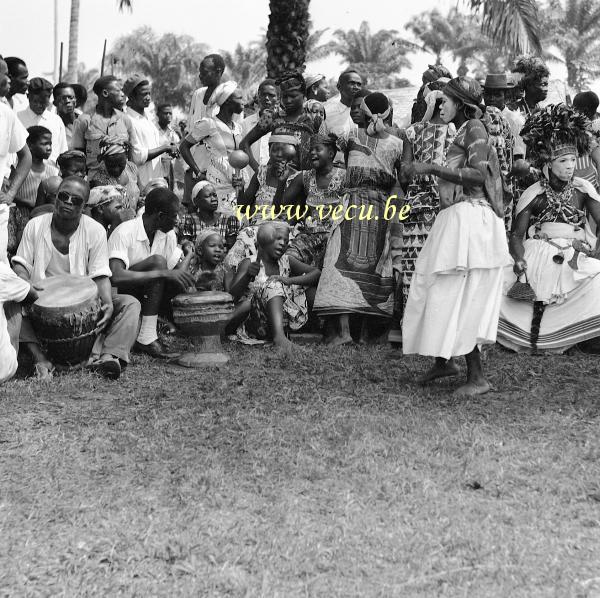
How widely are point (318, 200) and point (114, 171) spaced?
1.97 metres

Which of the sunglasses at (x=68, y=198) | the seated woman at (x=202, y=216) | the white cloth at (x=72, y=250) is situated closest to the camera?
the sunglasses at (x=68, y=198)

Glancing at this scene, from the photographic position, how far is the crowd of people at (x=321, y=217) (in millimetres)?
5820

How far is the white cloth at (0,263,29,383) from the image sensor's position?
595cm

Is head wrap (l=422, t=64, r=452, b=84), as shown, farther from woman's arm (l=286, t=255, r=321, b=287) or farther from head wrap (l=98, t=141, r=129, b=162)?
head wrap (l=98, t=141, r=129, b=162)

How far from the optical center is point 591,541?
11.6 feet

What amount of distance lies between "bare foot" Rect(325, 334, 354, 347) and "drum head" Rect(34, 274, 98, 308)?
2.33 metres

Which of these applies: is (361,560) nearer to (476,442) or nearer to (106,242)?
(476,442)

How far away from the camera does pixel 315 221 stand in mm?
8250

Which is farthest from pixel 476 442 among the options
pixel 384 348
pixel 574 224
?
pixel 574 224

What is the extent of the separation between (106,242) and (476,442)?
Answer: 3394 millimetres

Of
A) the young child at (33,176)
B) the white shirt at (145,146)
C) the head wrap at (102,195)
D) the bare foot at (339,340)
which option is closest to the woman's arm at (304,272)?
the bare foot at (339,340)

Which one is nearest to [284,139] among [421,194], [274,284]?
[274,284]

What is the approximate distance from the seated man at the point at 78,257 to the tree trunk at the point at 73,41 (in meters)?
16.2

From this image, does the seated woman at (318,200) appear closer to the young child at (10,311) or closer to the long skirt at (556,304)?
the long skirt at (556,304)
